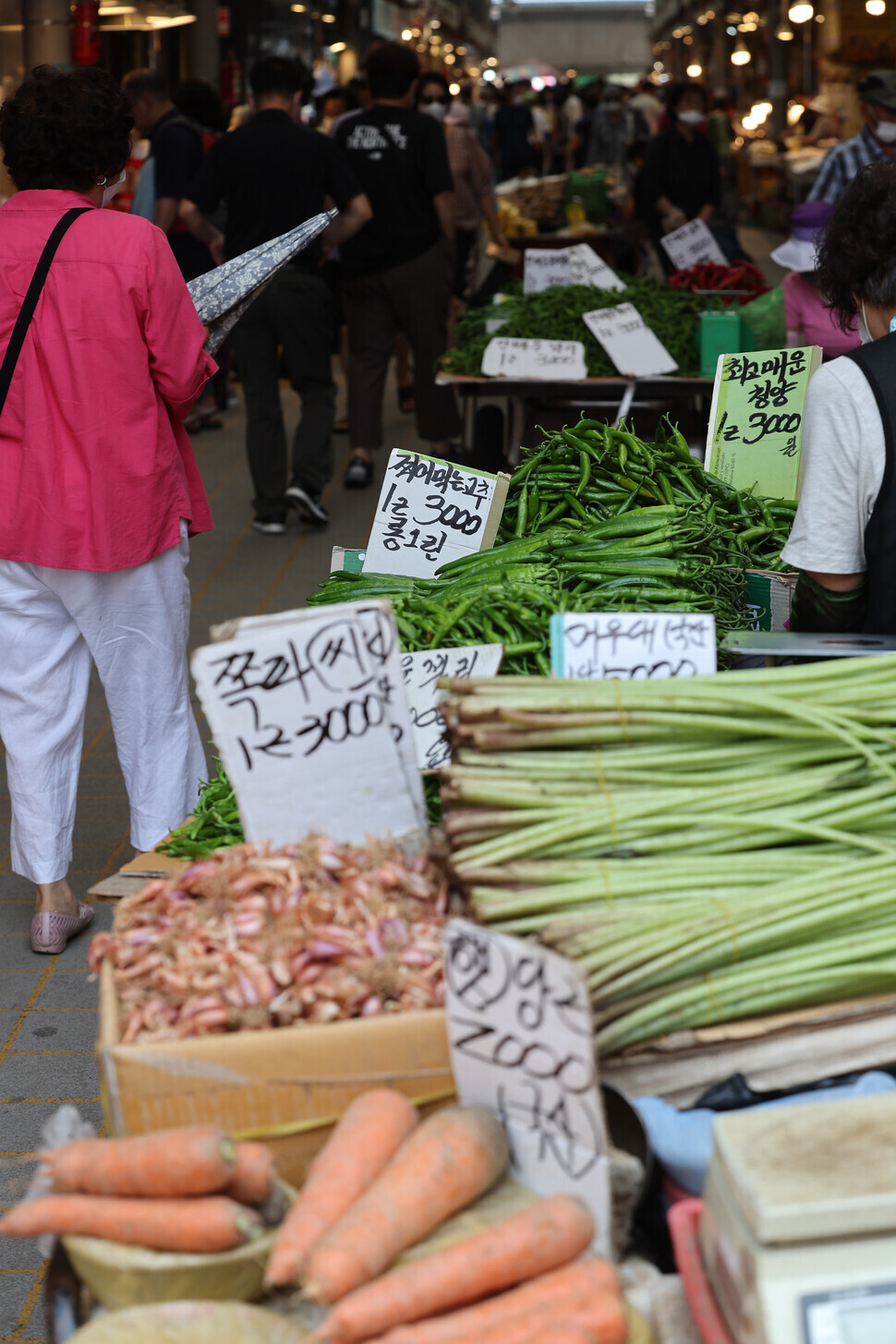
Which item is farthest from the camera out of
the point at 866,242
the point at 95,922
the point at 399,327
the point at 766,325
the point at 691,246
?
the point at 691,246

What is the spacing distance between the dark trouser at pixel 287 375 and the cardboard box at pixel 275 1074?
5.81 metres

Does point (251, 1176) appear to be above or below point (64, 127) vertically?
below

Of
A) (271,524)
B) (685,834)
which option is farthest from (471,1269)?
(271,524)

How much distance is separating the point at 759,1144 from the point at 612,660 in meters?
0.86

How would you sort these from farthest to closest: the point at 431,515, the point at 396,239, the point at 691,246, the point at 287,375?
the point at 691,246 < the point at 396,239 < the point at 287,375 < the point at 431,515

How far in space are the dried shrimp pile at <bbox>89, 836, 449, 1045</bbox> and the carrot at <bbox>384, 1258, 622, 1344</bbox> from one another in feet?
1.23

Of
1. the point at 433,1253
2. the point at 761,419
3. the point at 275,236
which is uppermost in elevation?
the point at 275,236

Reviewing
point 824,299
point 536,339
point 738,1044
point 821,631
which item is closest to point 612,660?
point 738,1044

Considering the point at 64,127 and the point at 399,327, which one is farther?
the point at 399,327

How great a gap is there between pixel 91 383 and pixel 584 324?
13.7 ft

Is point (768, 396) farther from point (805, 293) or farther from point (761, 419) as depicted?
point (805, 293)

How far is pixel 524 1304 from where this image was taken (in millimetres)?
1471

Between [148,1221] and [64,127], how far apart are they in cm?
258

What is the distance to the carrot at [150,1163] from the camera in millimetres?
1541
